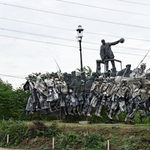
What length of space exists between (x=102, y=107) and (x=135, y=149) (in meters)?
6.41

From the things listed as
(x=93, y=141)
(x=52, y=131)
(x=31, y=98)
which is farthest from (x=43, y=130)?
(x=31, y=98)

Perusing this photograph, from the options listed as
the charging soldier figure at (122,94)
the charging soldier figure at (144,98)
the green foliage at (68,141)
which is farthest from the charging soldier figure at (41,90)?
the charging soldier figure at (144,98)

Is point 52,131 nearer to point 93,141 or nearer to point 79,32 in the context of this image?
point 93,141

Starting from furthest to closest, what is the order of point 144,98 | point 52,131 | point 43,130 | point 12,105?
point 12,105
point 144,98
point 43,130
point 52,131

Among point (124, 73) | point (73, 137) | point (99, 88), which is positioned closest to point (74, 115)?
point (99, 88)

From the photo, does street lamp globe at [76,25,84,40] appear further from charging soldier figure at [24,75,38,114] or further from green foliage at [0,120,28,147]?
green foliage at [0,120,28,147]

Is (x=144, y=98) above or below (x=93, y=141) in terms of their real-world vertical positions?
above

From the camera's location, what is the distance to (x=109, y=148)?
476 inches

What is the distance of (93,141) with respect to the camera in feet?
41.4

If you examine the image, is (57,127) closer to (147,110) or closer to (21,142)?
(21,142)

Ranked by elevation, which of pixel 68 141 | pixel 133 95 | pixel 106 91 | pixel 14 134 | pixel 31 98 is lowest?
pixel 68 141

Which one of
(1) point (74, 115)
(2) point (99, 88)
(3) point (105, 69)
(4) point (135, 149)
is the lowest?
(4) point (135, 149)

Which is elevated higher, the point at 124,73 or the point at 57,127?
Result: the point at 124,73

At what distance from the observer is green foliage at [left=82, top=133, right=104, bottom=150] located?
40.7 ft
